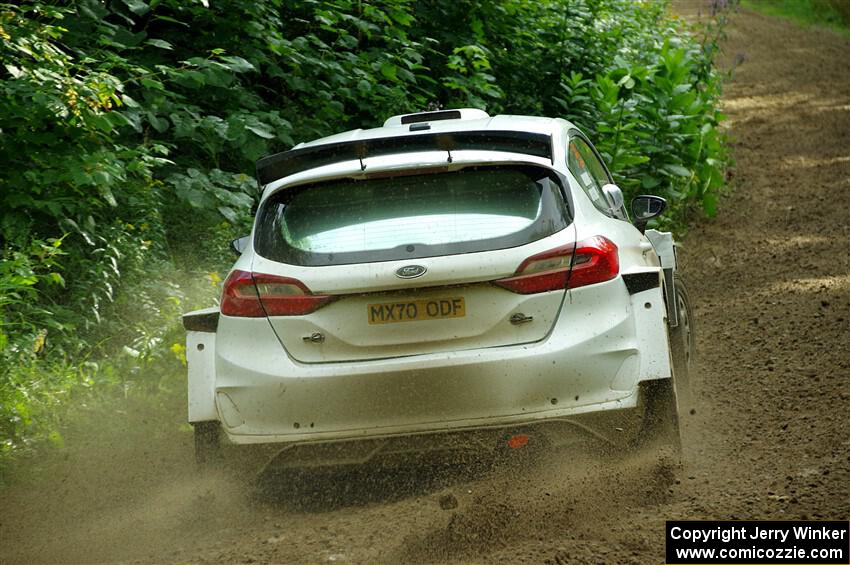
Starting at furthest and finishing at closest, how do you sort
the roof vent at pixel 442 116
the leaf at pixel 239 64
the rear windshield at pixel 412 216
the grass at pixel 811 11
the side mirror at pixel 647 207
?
1. the grass at pixel 811 11
2. the leaf at pixel 239 64
3. the side mirror at pixel 647 207
4. the roof vent at pixel 442 116
5. the rear windshield at pixel 412 216

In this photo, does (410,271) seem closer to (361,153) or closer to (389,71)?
(361,153)

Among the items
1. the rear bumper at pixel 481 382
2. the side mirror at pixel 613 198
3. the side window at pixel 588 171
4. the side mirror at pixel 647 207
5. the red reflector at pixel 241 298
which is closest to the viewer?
the rear bumper at pixel 481 382

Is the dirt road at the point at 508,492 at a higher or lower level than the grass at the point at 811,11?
higher

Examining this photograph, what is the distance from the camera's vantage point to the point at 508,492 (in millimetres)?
5027

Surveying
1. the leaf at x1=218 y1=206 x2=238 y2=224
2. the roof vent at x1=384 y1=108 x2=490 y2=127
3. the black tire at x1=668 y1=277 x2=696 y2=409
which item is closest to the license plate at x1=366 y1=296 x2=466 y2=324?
the black tire at x1=668 y1=277 x2=696 y2=409

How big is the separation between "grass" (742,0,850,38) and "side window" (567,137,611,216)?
31.6m

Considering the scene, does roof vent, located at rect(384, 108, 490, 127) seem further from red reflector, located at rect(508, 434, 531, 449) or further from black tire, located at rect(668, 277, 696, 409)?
red reflector, located at rect(508, 434, 531, 449)

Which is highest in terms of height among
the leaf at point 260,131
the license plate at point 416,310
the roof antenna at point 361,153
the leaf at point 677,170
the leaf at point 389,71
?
the roof antenna at point 361,153

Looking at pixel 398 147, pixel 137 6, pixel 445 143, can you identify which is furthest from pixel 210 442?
pixel 137 6

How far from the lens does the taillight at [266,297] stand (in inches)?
193

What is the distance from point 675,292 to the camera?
6.79 meters

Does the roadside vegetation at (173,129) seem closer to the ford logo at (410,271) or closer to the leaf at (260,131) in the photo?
the leaf at (260,131)

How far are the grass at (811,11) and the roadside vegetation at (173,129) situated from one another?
84.0 ft

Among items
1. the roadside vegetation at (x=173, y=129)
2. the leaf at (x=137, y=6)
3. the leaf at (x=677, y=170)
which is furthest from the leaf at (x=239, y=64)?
the leaf at (x=677, y=170)
